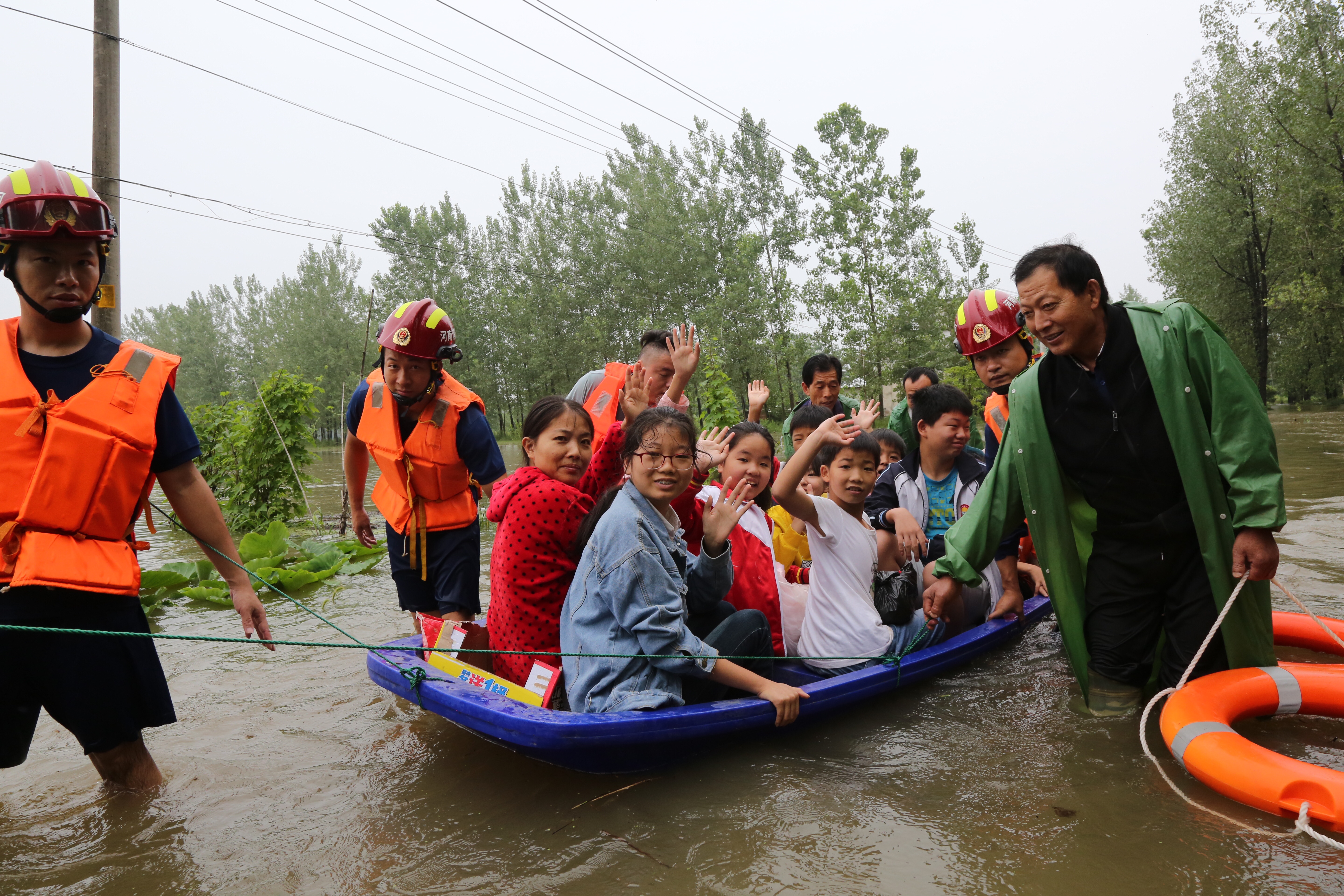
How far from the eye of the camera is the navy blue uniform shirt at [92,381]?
2383mm

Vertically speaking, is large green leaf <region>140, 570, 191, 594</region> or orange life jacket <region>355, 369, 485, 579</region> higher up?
orange life jacket <region>355, 369, 485, 579</region>

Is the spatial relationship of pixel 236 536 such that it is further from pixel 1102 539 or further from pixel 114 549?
pixel 1102 539

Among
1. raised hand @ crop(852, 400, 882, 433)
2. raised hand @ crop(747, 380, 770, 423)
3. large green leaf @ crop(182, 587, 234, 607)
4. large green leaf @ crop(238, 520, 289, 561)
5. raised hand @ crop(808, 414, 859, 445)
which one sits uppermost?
raised hand @ crop(747, 380, 770, 423)

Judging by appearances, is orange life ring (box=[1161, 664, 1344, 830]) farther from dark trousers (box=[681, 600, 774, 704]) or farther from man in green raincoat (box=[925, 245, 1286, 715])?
dark trousers (box=[681, 600, 774, 704])

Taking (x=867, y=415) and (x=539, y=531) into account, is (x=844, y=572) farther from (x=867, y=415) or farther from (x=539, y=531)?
(x=539, y=531)

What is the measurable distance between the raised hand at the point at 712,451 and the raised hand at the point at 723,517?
38 cm

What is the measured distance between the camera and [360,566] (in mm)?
7648

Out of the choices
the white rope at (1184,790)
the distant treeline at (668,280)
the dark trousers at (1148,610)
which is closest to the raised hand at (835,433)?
the dark trousers at (1148,610)

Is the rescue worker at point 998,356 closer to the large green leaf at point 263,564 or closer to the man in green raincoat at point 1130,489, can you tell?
the man in green raincoat at point 1130,489

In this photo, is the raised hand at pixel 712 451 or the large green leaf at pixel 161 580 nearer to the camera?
the raised hand at pixel 712 451

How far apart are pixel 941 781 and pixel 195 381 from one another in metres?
56.6

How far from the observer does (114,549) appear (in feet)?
8.00

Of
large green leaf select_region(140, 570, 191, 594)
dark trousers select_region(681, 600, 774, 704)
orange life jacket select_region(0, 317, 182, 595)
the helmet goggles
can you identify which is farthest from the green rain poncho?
large green leaf select_region(140, 570, 191, 594)

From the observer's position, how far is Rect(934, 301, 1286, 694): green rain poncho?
9.77ft
